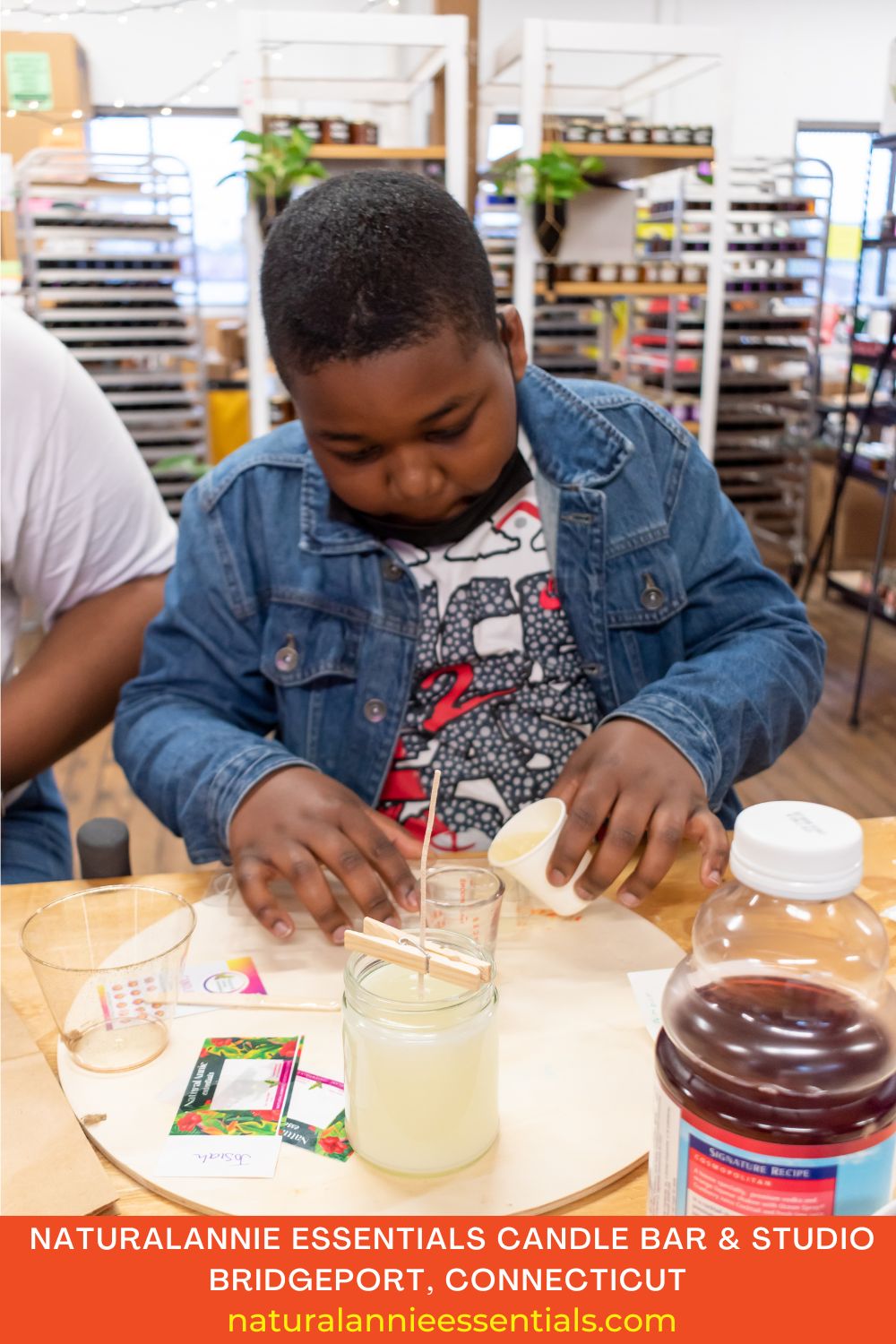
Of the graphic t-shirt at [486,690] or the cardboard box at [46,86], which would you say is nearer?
the graphic t-shirt at [486,690]

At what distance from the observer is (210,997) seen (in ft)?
2.95

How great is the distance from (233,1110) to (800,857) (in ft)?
1.55

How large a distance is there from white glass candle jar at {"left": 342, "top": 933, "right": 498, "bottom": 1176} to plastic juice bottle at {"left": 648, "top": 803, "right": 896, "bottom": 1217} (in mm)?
149

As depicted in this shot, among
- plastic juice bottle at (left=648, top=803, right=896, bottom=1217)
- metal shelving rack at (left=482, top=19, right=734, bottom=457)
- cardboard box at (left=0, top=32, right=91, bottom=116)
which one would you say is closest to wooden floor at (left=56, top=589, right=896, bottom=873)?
metal shelving rack at (left=482, top=19, right=734, bottom=457)

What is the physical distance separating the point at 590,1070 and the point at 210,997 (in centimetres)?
31

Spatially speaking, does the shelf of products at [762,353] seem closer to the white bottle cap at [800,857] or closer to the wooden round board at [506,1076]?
the wooden round board at [506,1076]

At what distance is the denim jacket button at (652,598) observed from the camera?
1350mm

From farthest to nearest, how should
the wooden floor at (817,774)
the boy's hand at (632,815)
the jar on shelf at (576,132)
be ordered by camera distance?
the jar on shelf at (576,132) < the wooden floor at (817,774) < the boy's hand at (632,815)

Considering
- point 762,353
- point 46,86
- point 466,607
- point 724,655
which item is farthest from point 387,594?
point 46,86

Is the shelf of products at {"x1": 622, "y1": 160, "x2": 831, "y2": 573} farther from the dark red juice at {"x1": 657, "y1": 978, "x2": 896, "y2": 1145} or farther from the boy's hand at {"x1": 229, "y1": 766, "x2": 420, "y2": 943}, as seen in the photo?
the dark red juice at {"x1": 657, "y1": 978, "x2": 896, "y2": 1145}

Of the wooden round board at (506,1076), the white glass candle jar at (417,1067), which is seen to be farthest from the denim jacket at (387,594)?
the white glass candle jar at (417,1067)

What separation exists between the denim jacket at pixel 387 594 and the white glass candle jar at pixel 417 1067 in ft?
2.09

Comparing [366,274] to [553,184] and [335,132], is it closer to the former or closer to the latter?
[553,184]

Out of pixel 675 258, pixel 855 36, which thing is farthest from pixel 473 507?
pixel 855 36
